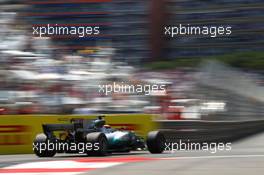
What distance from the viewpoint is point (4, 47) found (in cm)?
1889

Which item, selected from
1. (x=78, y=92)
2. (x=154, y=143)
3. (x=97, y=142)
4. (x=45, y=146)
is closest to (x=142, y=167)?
(x=97, y=142)

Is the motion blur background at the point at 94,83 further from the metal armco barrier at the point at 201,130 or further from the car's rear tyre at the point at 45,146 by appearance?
the car's rear tyre at the point at 45,146

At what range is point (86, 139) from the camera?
39.9 feet

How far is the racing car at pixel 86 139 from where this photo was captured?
1219 centimetres

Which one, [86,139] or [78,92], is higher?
[78,92]

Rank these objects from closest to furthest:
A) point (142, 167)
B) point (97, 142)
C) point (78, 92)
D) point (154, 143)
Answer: point (142, 167), point (97, 142), point (154, 143), point (78, 92)

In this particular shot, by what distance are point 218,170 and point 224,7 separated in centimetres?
4128

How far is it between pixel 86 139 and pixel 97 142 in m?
0.20

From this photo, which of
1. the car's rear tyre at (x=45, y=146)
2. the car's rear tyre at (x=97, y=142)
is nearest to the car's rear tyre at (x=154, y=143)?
the car's rear tyre at (x=97, y=142)

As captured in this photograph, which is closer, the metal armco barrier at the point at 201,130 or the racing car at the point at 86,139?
the racing car at the point at 86,139

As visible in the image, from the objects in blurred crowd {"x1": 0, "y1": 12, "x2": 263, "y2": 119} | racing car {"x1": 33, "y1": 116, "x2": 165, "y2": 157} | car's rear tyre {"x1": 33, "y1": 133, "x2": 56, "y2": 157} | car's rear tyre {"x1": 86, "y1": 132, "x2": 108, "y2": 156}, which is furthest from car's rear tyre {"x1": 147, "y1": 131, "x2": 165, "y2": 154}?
blurred crowd {"x1": 0, "y1": 12, "x2": 263, "y2": 119}

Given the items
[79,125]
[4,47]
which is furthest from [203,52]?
[79,125]

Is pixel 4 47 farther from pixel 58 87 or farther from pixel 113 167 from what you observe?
pixel 113 167

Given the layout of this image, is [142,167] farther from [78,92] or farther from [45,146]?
[78,92]
